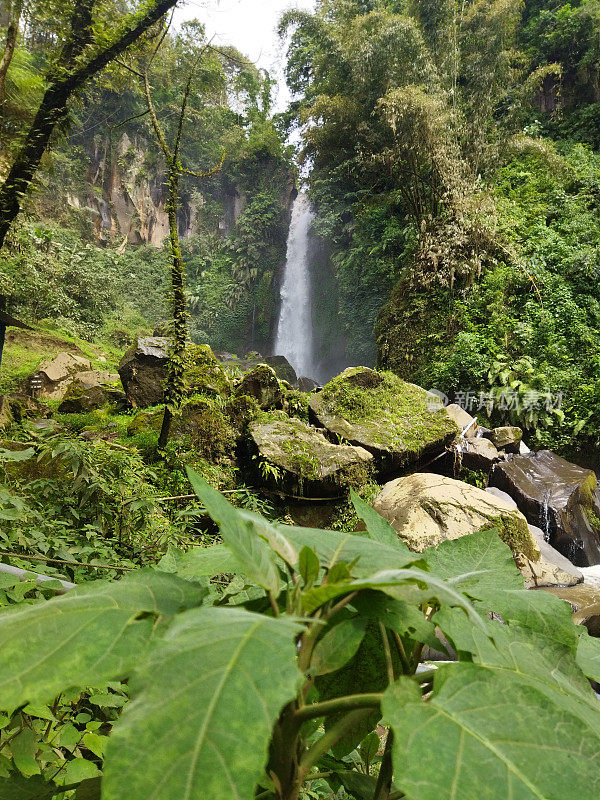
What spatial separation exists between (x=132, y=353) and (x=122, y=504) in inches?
204

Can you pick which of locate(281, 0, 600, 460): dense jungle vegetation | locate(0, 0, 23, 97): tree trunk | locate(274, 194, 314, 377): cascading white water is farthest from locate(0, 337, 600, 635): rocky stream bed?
locate(274, 194, 314, 377): cascading white water

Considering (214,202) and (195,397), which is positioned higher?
(214,202)

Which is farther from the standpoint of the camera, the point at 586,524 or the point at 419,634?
the point at 586,524

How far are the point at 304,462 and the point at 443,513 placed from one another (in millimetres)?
1726

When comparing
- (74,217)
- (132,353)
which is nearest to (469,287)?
(132,353)

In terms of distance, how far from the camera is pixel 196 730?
Result: 9.8 inches

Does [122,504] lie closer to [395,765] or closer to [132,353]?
[395,765]

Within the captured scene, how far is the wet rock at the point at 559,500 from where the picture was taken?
19.9 ft

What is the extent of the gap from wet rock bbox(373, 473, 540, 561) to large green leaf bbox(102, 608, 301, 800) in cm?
398

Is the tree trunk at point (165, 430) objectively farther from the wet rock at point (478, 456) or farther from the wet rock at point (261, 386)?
the wet rock at point (478, 456)

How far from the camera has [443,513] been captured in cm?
427

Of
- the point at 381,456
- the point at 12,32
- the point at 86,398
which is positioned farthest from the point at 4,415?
the point at 381,456

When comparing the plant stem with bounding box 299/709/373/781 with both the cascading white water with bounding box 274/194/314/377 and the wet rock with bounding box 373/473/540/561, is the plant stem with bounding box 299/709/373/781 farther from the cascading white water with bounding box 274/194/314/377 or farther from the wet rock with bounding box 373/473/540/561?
the cascading white water with bounding box 274/194/314/377

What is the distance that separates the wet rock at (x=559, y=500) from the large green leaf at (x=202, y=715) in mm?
7012
